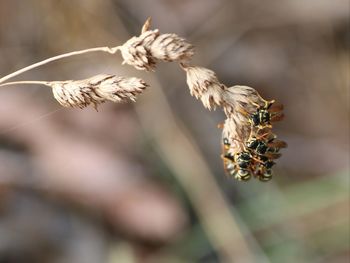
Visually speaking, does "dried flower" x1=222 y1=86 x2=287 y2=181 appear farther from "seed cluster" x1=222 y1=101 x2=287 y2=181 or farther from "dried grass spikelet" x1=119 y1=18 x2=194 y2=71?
"dried grass spikelet" x1=119 y1=18 x2=194 y2=71

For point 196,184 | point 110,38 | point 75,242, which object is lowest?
point 75,242

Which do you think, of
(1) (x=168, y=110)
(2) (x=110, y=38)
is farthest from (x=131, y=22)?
(1) (x=168, y=110)

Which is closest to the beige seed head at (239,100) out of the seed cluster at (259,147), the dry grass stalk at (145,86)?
the dry grass stalk at (145,86)

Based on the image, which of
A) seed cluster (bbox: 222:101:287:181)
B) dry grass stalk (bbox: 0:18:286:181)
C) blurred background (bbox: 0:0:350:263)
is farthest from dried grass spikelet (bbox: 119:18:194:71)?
blurred background (bbox: 0:0:350:263)

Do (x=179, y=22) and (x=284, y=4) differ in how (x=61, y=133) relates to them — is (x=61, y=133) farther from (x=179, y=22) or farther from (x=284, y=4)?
(x=284, y=4)

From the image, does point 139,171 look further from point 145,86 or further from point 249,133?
point 145,86
